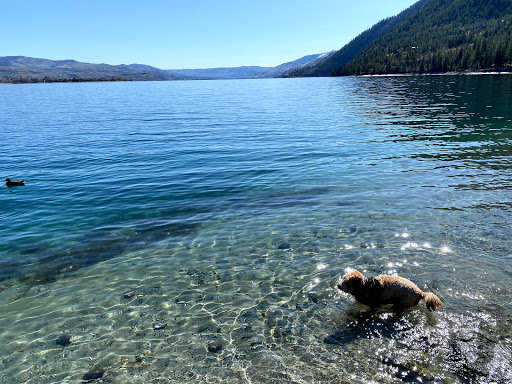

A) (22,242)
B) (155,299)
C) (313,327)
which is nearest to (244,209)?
(155,299)

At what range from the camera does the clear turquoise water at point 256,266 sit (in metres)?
7.10

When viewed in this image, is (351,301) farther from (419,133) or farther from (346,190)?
(419,133)

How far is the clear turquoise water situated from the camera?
710cm

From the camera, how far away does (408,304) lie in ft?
26.6

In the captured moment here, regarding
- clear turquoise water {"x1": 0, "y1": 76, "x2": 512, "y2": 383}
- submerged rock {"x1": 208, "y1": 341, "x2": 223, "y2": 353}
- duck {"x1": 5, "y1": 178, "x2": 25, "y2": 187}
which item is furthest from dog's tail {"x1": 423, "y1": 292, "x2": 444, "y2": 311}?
duck {"x1": 5, "y1": 178, "x2": 25, "y2": 187}

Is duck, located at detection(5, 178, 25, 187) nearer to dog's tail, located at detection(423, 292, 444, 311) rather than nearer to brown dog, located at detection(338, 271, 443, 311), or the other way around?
brown dog, located at detection(338, 271, 443, 311)

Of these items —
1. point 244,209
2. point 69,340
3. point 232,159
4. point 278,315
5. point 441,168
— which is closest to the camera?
point 69,340

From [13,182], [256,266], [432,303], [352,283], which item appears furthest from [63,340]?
[13,182]

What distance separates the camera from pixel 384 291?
812 cm

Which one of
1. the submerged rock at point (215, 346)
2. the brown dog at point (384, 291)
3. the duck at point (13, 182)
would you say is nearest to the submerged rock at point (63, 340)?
the submerged rock at point (215, 346)

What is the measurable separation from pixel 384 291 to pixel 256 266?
433cm

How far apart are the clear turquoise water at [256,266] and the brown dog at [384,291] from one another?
341mm

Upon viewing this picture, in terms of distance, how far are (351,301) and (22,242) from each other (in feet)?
44.0

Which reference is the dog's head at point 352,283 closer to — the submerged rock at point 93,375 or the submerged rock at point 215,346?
the submerged rock at point 215,346
